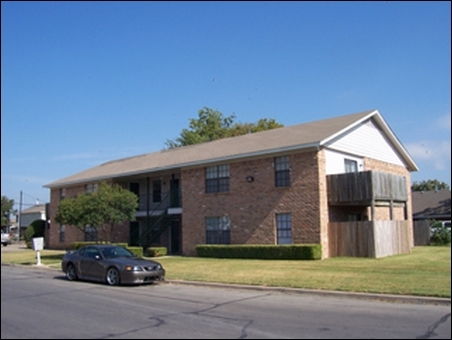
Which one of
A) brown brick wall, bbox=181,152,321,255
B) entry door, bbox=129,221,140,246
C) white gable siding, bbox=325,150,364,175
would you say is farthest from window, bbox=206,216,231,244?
entry door, bbox=129,221,140,246

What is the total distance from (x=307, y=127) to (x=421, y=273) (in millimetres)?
13904

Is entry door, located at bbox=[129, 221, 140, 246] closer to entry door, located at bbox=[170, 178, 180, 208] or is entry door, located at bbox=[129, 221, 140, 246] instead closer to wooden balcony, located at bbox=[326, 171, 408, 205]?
entry door, located at bbox=[170, 178, 180, 208]

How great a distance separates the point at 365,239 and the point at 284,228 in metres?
3.91

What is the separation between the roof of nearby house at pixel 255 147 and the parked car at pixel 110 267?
990 cm

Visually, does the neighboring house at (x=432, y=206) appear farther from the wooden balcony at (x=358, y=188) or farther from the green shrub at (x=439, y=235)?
the wooden balcony at (x=358, y=188)

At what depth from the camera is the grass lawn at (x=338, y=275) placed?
12.5m

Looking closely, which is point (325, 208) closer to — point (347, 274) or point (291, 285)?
point (347, 274)

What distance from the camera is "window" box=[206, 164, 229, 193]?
1046 inches

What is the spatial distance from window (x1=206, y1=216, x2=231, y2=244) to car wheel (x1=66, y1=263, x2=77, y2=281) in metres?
10.4

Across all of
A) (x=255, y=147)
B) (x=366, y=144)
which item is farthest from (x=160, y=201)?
(x=366, y=144)

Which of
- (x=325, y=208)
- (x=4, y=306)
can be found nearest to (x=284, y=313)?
(x=4, y=306)

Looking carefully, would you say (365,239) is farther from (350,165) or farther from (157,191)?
(157,191)

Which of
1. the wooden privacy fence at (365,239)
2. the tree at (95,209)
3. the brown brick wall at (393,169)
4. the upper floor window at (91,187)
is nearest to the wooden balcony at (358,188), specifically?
the wooden privacy fence at (365,239)

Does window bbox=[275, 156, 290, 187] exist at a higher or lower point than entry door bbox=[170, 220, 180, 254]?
higher
